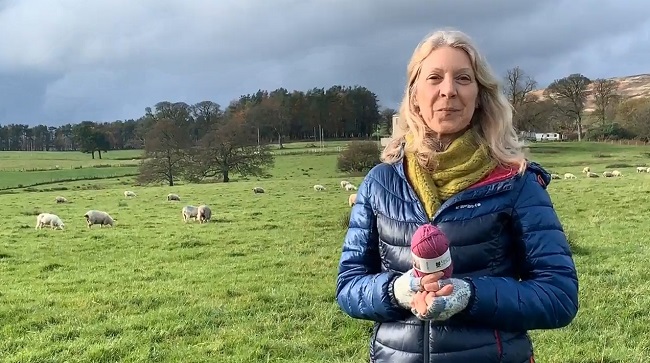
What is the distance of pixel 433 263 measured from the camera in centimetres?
220

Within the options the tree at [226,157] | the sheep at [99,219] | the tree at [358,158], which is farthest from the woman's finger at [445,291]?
the tree at [226,157]

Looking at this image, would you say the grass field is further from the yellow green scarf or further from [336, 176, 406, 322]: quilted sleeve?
the yellow green scarf

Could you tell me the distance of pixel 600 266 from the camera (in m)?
10.4

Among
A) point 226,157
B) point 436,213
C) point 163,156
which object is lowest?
point 226,157

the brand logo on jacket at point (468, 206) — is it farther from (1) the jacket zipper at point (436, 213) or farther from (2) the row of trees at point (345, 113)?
(2) the row of trees at point (345, 113)

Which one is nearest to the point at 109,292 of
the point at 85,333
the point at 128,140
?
the point at 85,333

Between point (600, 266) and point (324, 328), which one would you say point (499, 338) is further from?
point (600, 266)

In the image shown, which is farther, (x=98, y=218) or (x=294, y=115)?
(x=294, y=115)

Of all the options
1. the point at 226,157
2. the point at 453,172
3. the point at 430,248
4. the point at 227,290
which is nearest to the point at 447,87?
the point at 453,172

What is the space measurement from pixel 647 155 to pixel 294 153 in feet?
128

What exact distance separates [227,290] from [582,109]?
308ft

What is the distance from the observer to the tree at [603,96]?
91062 mm

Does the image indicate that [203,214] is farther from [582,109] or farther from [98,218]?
[582,109]

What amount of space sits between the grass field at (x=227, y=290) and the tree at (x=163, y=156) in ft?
96.4
